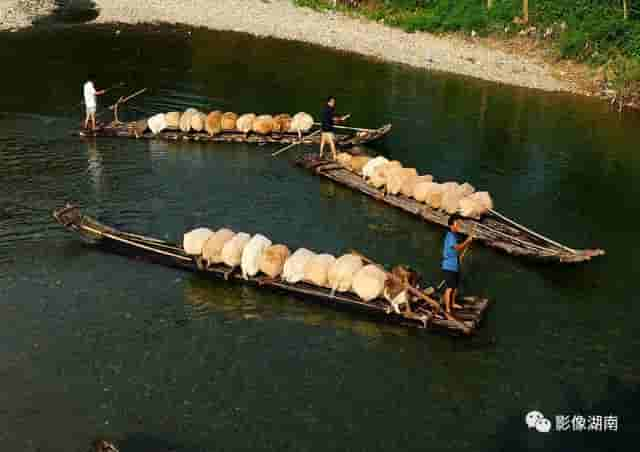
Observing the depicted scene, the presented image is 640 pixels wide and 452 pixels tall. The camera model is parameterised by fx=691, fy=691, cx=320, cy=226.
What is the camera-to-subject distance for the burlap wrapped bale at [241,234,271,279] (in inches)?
642

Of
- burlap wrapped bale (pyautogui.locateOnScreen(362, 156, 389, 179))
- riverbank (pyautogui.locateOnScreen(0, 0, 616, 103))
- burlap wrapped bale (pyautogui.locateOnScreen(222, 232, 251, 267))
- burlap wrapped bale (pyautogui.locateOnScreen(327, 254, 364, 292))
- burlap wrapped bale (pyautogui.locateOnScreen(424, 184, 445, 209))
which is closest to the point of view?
burlap wrapped bale (pyautogui.locateOnScreen(327, 254, 364, 292))

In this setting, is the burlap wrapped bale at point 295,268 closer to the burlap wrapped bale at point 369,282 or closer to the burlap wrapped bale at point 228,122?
the burlap wrapped bale at point 369,282

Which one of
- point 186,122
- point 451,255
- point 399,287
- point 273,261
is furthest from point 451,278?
point 186,122

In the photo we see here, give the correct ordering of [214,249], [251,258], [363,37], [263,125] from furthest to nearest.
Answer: [363,37], [263,125], [214,249], [251,258]

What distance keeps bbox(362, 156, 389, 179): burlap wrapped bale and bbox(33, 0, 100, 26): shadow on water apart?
35023mm

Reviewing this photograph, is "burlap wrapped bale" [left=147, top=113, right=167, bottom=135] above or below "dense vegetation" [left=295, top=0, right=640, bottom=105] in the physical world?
below

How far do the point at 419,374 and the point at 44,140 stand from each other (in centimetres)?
1897

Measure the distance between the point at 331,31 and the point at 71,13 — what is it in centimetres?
2042

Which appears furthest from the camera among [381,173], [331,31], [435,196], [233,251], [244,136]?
[331,31]

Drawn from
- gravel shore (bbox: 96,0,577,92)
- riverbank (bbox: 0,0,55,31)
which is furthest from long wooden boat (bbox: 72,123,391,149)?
riverbank (bbox: 0,0,55,31)

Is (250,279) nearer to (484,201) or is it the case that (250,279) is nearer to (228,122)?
(484,201)

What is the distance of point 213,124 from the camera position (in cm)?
2730

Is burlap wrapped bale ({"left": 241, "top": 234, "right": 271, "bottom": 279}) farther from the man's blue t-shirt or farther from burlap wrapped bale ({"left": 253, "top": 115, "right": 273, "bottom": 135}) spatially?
burlap wrapped bale ({"left": 253, "top": 115, "right": 273, "bottom": 135})

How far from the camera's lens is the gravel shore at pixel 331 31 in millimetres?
38125
